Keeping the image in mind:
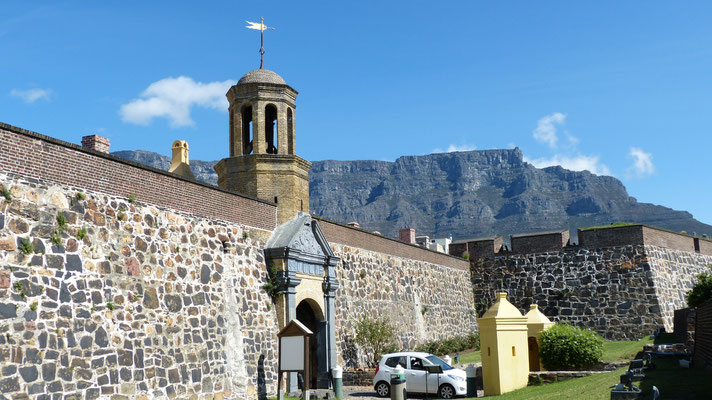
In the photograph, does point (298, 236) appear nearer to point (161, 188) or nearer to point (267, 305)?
point (267, 305)

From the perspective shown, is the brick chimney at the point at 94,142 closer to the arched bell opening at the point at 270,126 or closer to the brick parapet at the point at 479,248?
the arched bell opening at the point at 270,126

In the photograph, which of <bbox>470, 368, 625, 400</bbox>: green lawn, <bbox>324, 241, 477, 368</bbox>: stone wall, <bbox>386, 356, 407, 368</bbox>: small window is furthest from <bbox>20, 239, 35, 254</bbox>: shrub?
<bbox>324, 241, 477, 368</bbox>: stone wall

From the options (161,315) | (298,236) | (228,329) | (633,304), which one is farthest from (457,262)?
(161,315)

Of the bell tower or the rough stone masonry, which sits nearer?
the rough stone masonry

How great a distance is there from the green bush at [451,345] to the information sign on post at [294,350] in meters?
11.4

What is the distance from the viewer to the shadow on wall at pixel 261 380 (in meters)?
17.1

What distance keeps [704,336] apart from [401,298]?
1145 centimetres

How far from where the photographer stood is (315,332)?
66.1ft

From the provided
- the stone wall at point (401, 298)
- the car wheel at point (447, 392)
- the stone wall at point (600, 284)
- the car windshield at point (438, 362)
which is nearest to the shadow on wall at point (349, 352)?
the stone wall at point (401, 298)

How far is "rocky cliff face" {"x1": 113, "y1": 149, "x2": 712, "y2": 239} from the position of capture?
435ft

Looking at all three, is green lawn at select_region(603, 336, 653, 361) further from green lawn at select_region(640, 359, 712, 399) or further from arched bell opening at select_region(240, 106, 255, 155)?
arched bell opening at select_region(240, 106, 255, 155)

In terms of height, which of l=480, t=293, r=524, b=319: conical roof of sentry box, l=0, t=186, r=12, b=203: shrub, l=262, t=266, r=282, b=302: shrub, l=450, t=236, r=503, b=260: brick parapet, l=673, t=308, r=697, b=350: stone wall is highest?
l=450, t=236, r=503, b=260: brick parapet

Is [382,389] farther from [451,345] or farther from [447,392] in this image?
Result: [451,345]

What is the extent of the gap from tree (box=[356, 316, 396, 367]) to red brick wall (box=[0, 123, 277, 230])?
5.56 m
